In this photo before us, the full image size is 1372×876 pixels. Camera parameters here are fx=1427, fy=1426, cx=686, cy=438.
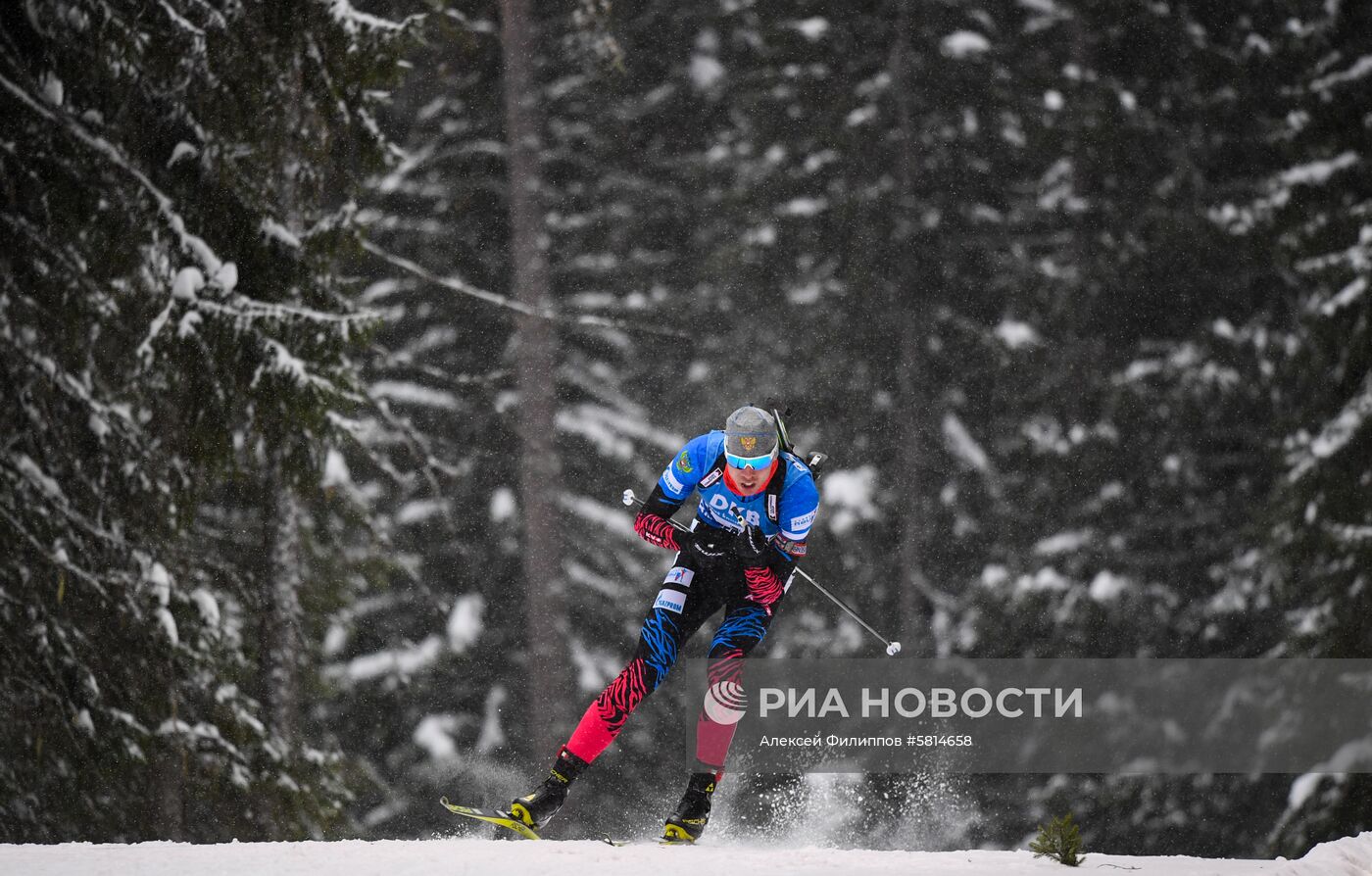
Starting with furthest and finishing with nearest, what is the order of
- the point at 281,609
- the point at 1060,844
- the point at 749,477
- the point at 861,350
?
the point at 861,350 < the point at 281,609 < the point at 749,477 < the point at 1060,844

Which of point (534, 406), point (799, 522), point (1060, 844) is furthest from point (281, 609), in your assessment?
point (1060, 844)

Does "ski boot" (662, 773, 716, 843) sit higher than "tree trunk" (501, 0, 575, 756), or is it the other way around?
"tree trunk" (501, 0, 575, 756)

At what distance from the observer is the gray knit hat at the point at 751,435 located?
7.06 m

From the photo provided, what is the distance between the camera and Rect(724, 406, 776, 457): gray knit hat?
7.06 meters

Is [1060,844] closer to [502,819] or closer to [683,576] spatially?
[683,576]

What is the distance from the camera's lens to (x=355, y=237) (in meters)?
10.5

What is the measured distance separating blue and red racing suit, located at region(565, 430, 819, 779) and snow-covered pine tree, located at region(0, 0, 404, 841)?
3.16 metres

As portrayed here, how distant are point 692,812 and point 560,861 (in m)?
1.13

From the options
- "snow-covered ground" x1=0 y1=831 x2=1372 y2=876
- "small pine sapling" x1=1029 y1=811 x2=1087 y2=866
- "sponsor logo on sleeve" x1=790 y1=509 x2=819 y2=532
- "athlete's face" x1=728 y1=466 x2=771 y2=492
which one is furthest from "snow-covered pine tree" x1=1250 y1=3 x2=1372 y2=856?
"athlete's face" x1=728 y1=466 x2=771 y2=492

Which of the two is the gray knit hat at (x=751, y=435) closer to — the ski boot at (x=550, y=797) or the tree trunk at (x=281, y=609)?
the ski boot at (x=550, y=797)

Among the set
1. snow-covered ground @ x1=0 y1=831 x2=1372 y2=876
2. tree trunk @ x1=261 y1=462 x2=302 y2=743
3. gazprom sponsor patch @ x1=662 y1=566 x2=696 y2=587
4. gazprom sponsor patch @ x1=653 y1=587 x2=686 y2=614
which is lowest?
snow-covered ground @ x1=0 y1=831 x2=1372 y2=876

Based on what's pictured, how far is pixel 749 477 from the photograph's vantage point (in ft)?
23.6

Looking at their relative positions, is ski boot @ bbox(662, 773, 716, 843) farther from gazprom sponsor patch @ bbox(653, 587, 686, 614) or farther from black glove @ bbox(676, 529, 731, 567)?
black glove @ bbox(676, 529, 731, 567)

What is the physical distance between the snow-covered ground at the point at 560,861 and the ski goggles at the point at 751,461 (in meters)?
1.90
